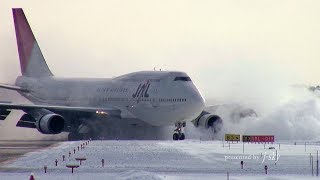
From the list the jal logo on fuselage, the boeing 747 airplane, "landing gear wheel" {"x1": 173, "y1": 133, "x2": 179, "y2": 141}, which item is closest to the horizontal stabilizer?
the boeing 747 airplane

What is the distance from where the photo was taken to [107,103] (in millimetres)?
79625

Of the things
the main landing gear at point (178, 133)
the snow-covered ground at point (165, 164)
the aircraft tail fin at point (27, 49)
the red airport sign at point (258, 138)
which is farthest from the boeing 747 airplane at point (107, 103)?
the snow-covered ground at point (165, 164)

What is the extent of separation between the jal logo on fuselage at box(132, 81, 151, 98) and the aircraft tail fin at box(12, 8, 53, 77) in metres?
16.0

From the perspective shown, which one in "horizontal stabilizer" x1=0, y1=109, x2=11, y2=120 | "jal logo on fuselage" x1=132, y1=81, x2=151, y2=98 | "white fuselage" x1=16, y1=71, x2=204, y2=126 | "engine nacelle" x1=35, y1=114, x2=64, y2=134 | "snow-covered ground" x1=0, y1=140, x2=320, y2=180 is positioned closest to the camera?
"snow-covered ground" x1=0, y1=140, x2=320, y2=180

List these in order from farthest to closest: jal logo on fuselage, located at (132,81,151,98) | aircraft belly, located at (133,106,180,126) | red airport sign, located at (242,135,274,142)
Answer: jal logo on fuselage, located at (132,81,151,98) < red airport sign, located at (242,135,274,142) < aircraft belly, located at (133,106,180,126)

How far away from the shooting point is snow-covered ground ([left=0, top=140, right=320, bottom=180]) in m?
35.9

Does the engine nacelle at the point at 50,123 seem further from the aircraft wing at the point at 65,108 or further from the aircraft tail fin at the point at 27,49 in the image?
the aircraft tail fin at the point at 27,49

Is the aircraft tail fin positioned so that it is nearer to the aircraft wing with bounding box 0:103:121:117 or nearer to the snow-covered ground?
the aircraft wing with bounding box 0:103:121:117

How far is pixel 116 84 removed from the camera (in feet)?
263

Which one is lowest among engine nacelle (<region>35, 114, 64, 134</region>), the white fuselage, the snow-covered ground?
the snow-covered ground

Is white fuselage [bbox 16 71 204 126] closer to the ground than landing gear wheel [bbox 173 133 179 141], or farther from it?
farther from it

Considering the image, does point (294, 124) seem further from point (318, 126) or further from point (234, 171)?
point (234, 171)

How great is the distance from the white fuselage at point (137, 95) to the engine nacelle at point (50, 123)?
6.68 meters

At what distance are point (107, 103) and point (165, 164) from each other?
37.2 meters
